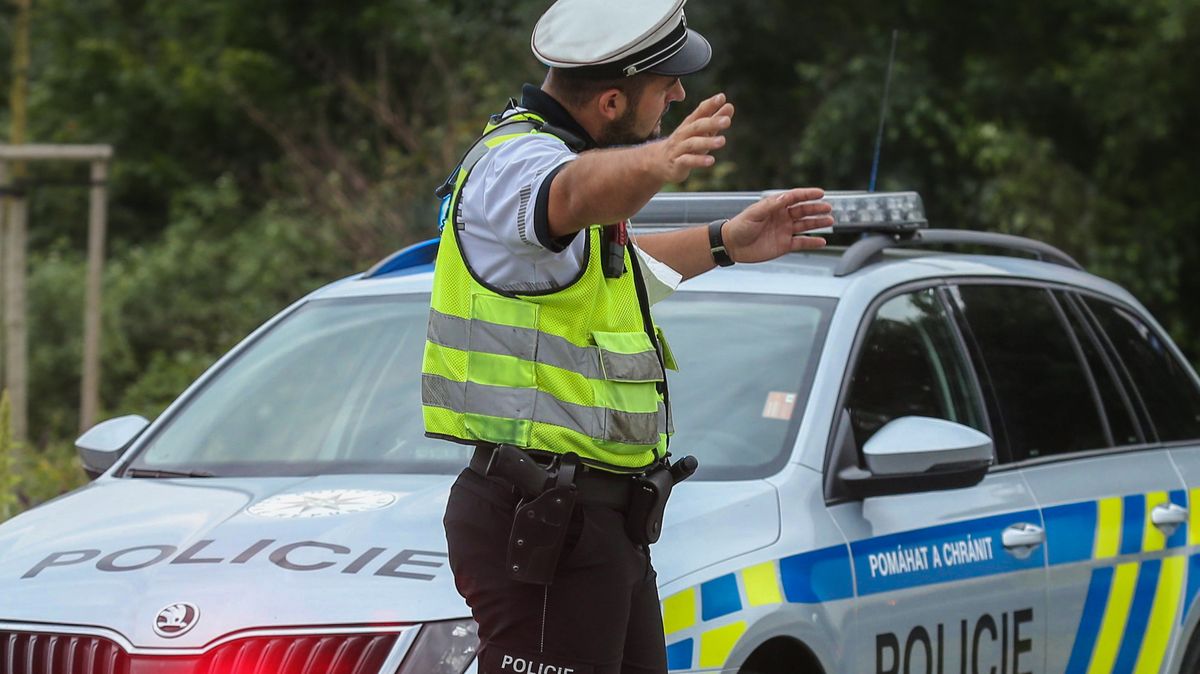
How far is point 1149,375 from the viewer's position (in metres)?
4.96

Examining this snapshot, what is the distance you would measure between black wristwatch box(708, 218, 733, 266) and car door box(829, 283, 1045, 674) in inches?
25.6

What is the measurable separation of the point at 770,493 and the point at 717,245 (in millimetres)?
556

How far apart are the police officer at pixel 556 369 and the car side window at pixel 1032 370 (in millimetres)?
1762

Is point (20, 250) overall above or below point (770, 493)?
above

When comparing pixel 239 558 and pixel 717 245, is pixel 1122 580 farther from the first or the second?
pixel 239 558

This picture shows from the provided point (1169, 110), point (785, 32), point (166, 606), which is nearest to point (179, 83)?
point (785, 32)

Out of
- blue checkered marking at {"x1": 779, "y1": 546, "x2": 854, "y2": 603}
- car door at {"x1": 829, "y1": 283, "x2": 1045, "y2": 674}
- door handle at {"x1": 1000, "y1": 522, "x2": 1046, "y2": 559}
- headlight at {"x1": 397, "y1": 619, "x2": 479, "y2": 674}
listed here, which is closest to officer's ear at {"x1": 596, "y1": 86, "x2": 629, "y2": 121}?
headlight at {"x1": 397, "y1": 619, "x2": 479, "y2": 674}

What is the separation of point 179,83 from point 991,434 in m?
13.7

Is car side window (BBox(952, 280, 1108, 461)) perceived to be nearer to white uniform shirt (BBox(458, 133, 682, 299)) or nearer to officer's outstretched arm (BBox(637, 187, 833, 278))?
officer's outstretched arm (BBox(637, 187, 833, 278))

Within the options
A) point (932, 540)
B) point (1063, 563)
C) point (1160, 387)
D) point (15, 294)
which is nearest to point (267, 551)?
point (932, 540)

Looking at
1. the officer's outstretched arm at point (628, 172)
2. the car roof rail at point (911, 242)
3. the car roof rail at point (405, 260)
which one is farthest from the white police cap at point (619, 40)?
the car roof rail at point (405, 260)

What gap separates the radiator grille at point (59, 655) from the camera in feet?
9.95

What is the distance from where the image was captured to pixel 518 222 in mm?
2537

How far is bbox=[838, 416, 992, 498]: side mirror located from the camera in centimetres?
363
